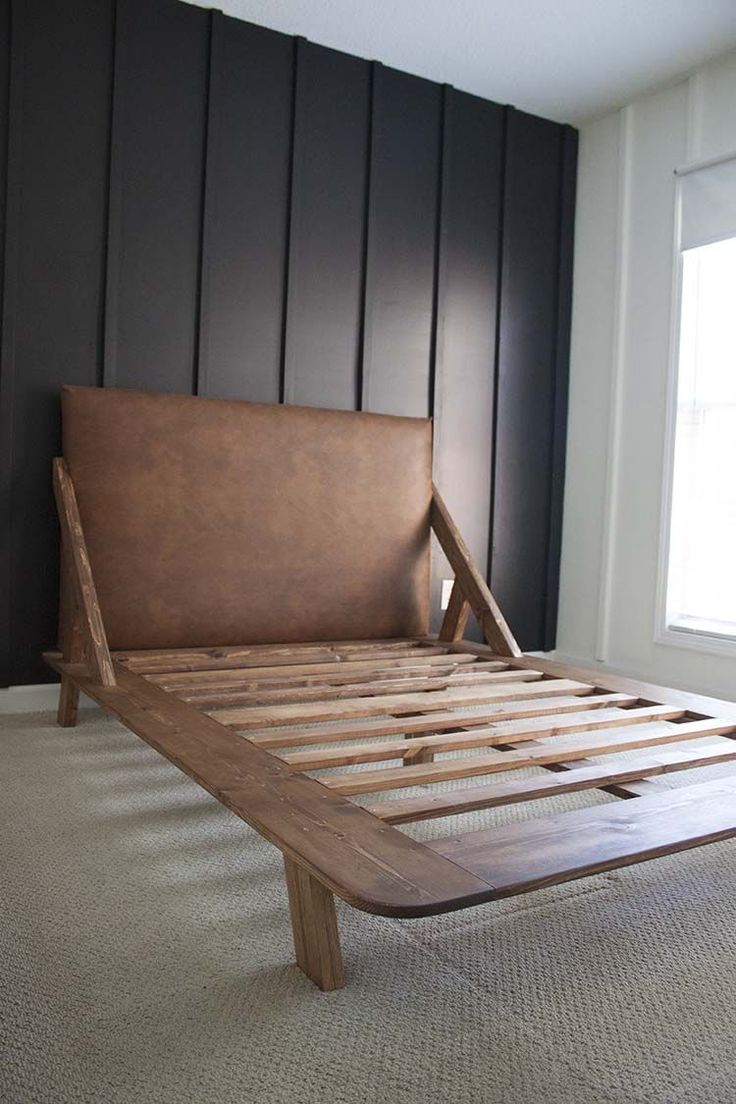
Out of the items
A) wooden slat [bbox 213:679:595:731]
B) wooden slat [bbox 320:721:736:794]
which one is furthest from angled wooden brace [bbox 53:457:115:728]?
wooden slat [bbox 320:721:736:794]

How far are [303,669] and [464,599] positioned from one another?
691 mm

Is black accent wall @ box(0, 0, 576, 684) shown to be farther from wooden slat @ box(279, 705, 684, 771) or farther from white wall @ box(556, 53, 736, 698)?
wooden slat @ box(279, 705, 684, 771)

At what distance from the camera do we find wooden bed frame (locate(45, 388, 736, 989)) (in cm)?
110

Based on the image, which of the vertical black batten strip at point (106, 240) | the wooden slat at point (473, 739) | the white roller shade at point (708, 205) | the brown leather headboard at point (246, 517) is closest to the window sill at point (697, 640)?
the brown leather headboard at point (246, 517)

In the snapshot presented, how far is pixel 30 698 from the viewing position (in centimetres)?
251

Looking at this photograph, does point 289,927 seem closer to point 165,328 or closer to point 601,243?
point 165,328

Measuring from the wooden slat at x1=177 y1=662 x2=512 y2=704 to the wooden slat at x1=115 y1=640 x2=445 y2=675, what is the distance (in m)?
0.21

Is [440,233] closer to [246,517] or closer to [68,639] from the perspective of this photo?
[246,517]

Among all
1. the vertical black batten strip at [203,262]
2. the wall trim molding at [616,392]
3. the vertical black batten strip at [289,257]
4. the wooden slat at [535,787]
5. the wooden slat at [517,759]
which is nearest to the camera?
the wooden slat at [535,787]

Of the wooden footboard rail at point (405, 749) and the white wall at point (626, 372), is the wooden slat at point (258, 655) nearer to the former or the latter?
the wooden footboard rail at point (405, 749)

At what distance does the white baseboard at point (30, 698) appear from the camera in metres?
2.48

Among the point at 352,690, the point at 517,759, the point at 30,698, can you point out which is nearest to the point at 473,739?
the point at 517,759

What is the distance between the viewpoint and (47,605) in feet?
8.24

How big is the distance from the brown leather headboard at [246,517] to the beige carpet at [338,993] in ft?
3.08
